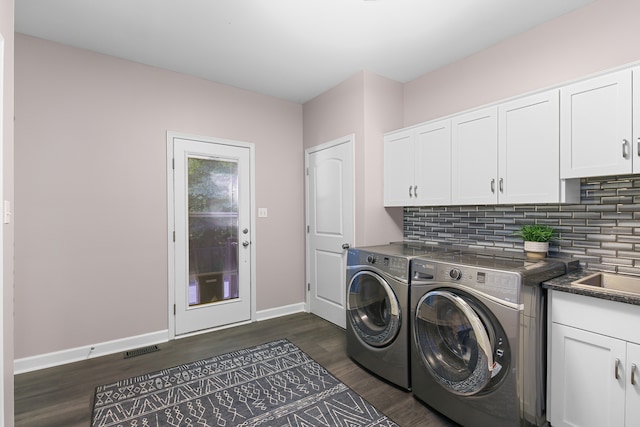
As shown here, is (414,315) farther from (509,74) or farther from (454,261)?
(509,74)

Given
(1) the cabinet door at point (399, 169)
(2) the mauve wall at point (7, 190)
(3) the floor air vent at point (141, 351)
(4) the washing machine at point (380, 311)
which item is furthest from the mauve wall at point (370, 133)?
(2) the mauve wall at point (7, 190)

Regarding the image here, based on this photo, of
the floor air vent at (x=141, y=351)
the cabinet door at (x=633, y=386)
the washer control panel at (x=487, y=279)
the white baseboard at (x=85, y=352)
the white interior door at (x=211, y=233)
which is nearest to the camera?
the cabinet door at (x=633, y=386)

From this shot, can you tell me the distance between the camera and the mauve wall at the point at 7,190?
1.44m

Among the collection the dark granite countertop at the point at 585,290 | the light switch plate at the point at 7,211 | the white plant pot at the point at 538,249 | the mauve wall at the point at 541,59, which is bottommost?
the dark granite countertop at the point at 585,290

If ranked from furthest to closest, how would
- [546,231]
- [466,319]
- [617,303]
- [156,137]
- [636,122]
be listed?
[156,137], [546,231], [466,319], [636,122], [617,303]

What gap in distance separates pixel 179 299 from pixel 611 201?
3561 mm

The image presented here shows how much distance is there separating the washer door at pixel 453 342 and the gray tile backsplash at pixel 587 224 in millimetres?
969

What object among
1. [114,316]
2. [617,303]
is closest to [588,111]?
[617,303]

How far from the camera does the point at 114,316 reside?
2.80 metres

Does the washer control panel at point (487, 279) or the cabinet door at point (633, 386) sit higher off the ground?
the washer control panel at point (487, 279)

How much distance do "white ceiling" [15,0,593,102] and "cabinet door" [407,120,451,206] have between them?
0.70 meters

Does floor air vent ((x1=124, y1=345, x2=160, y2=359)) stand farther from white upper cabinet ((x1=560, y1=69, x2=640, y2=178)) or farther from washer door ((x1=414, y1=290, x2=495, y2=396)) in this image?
white upper cabinet ((x1=560, y1=69, x2=640, y2=178))

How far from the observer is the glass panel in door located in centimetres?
322

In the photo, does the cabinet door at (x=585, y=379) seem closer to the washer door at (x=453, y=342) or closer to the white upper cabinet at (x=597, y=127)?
the washer door at (x=453, y=342)
